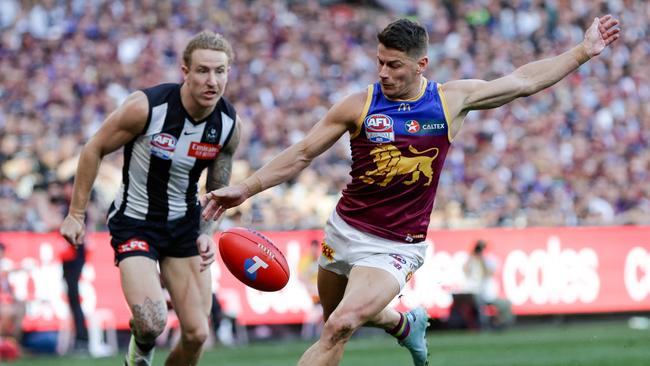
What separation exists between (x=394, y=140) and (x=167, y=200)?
1811mm

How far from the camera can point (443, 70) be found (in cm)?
2367

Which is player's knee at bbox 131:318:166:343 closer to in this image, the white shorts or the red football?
the red football

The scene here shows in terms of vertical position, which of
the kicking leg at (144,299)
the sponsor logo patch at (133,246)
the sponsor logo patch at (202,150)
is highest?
the sponsor logo patch at (202,150)

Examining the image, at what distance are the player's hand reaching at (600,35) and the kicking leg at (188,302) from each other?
305 cm

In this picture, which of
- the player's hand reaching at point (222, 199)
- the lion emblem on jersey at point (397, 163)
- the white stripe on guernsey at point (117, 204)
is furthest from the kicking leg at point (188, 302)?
the lion emblem on jersey at point (397, 163)

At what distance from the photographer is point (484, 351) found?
13.9 m

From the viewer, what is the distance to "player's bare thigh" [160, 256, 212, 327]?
27.3 ft

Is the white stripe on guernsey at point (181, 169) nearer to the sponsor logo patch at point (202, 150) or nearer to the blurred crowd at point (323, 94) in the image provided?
the sponsor logo patch at point (202, 150)

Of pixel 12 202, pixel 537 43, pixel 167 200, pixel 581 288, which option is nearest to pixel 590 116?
pixel 537 43

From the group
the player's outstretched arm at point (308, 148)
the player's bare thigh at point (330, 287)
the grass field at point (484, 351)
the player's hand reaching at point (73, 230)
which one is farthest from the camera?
the grass field at point (484, 351)

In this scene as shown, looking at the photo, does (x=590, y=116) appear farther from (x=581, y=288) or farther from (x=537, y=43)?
(x=581, y=288)

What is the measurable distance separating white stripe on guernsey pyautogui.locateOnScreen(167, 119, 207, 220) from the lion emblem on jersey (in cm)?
141

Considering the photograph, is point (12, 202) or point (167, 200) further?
point (12, 202)

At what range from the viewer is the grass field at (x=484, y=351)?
12273 millimetres
